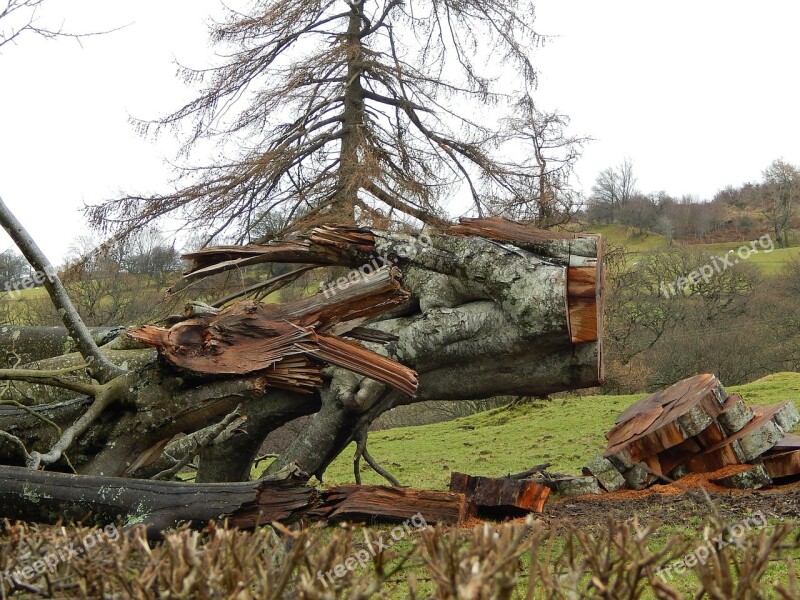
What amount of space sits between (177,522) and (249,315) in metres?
2.24

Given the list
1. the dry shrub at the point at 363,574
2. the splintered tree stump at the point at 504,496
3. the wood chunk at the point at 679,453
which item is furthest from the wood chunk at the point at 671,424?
the dry shrub at the point at 363,574

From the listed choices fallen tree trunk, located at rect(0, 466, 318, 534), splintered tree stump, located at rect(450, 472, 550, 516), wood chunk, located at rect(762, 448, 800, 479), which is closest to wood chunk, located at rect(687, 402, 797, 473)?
wood chunk, located at rect(762, 448, 800, 479)

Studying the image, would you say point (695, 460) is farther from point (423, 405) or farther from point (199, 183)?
point (423, 405)

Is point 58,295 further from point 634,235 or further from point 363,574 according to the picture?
point 634,235

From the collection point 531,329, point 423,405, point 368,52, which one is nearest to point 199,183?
point 368,52

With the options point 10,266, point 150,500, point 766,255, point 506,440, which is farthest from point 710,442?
point 766,255

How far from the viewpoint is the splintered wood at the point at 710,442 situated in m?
8.71

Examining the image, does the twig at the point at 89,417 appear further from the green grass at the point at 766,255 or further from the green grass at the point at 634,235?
the green grass at the point at 634,235

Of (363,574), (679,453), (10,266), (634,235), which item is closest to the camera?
(363,574)

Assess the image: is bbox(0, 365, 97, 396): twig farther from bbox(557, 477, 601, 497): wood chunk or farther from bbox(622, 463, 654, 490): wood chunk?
bbox(622, 463, 654, 490): wood chunk

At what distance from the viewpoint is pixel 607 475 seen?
9.18m

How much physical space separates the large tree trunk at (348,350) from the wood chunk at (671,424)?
183cm

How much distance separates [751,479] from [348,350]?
5.17 metres

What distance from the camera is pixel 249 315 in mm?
6578
